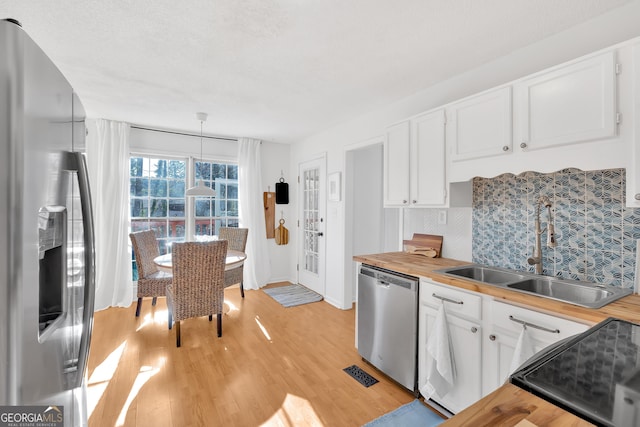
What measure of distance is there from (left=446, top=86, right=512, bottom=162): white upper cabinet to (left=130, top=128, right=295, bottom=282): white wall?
3.46 m

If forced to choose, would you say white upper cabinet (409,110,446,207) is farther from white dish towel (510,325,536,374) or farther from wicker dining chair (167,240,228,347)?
wicker dining chair (167,240,228,347)

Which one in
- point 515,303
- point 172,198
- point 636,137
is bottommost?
point 515,303

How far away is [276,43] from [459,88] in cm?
157

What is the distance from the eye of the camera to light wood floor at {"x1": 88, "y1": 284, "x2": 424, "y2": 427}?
6.29 ft

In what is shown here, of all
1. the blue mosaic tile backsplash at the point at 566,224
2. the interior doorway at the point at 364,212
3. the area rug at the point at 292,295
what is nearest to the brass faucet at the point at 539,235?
the blue mosaic tile backsplash at the point at 566,224

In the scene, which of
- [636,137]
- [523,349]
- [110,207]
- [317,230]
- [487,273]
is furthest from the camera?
[317,230]

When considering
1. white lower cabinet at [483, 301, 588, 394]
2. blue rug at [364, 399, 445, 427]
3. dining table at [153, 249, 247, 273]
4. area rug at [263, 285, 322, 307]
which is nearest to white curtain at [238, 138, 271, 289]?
area rug at [263, 285, 322, 307]

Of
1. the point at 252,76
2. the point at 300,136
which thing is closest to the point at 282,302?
the point at 300,136

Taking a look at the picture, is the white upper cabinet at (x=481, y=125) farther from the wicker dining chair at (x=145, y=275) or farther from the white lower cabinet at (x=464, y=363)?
the wicker dining chair at (x=145, y=275)

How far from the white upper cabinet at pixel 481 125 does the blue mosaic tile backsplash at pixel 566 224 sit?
1.17 ft

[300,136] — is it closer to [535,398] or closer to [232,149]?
[232,149]

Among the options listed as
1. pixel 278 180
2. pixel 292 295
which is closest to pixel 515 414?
pixel 292 295

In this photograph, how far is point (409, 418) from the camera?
1.88m

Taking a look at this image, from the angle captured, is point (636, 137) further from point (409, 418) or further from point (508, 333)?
point (409, 418)
